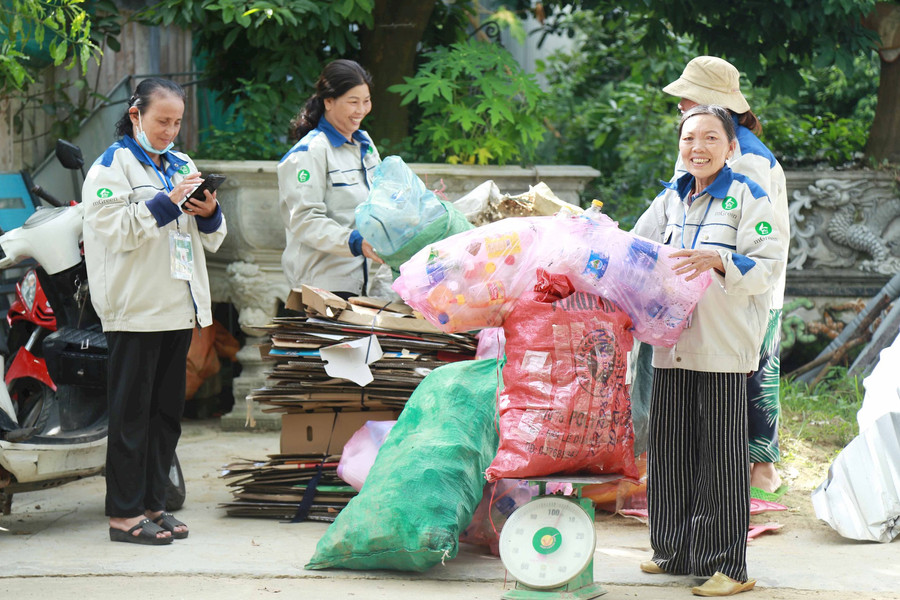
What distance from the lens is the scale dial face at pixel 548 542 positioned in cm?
335

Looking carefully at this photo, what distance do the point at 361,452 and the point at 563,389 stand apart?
128 centimetres

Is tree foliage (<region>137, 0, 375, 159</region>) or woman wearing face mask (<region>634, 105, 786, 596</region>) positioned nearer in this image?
woman wearing face mask (<region>634, 105, 786, 596</region>)

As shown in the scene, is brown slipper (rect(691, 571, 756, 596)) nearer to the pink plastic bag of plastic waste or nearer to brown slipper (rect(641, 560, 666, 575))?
brown slipper (rect(641, 560, 666, 575))

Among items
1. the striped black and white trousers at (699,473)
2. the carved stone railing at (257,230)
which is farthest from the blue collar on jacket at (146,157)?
the striped black and white trousers at (699,473)

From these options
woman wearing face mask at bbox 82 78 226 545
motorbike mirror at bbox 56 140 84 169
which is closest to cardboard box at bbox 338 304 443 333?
woman wearing face mask at bbox 82 78 226 545

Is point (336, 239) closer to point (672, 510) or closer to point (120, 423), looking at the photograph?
point (120, 423)

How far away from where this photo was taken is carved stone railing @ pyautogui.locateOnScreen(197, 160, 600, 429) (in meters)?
6.24

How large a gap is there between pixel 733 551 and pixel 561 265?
3.54 feet

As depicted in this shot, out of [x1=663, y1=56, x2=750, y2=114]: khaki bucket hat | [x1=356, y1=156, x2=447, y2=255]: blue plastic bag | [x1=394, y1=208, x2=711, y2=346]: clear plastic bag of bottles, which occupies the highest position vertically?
[x1=663, y1=56, x2=750, y2=114]: khaki bucket hat

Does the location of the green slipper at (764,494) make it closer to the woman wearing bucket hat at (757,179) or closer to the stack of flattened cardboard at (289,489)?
the woman wearing bucket hat at (757,179)

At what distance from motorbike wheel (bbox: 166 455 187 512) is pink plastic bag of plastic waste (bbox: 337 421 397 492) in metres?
0.75

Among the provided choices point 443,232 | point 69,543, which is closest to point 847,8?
point 443,232

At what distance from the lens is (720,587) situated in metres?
3.44

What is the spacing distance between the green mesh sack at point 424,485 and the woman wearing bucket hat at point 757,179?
109 centimetres
